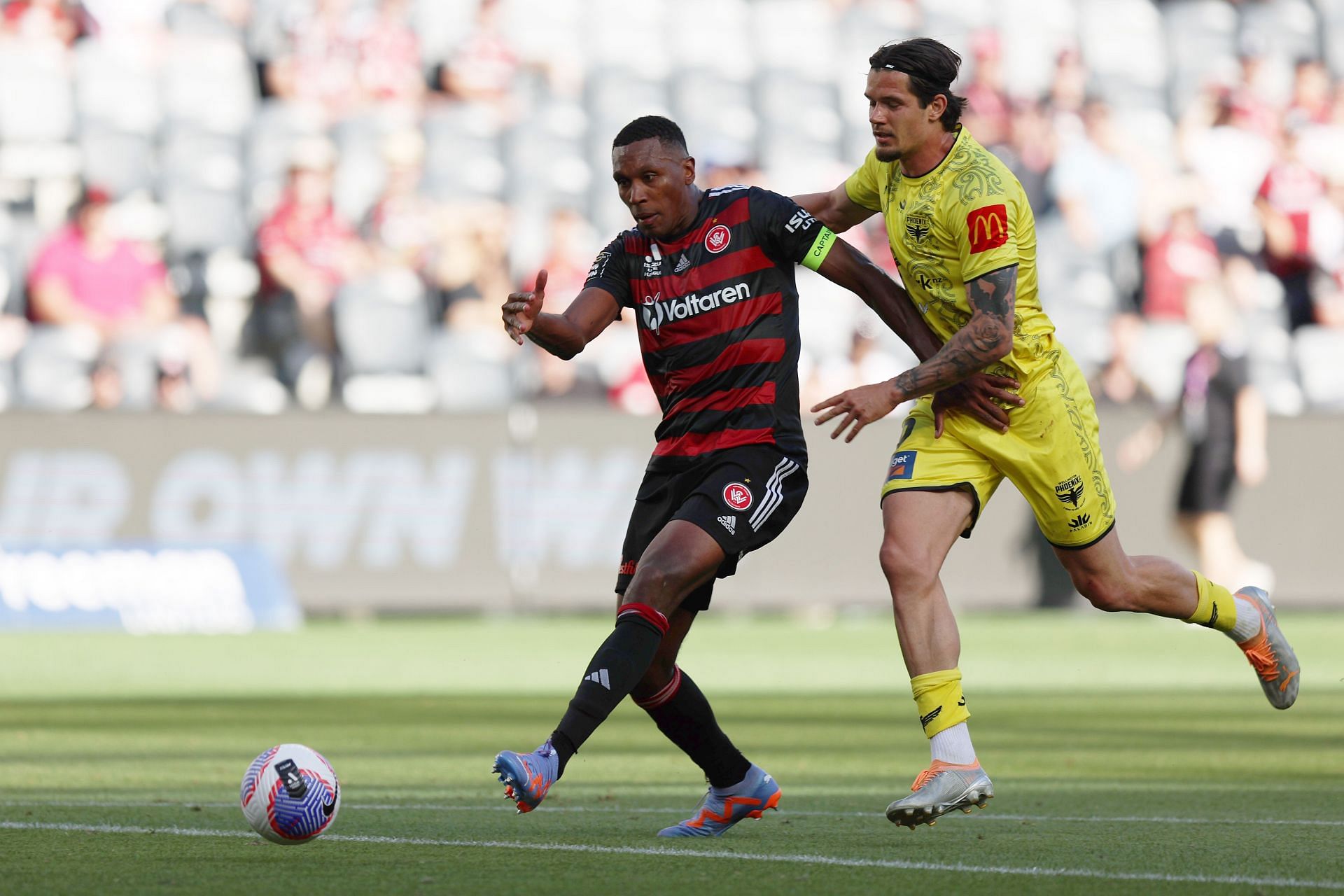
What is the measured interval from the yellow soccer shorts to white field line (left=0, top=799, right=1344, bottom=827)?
95 centimetres

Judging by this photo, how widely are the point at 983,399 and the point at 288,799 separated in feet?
8.53

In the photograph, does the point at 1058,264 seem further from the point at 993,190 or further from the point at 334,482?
the point at 993,190

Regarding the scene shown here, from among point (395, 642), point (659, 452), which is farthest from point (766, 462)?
point (395, 642)

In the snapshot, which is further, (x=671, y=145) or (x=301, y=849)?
(x=671, y=145)

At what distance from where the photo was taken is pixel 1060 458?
6.98 m

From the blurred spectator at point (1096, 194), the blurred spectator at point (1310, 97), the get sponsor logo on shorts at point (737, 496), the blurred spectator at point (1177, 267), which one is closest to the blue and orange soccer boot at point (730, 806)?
the get sponsor logo on shorts at point (737, 496)

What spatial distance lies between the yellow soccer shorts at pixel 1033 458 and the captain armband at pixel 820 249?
0.62 m

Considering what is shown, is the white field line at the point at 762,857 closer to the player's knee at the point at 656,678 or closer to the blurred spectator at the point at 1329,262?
the player's knee at the point at 656,678

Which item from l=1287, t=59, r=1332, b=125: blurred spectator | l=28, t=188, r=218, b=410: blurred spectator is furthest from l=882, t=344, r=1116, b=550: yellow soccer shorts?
l=1287, t=59, r=1332, b=125: blurred spectator

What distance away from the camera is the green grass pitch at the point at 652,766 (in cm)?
566

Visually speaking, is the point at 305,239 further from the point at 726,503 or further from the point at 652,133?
the point at 726,503

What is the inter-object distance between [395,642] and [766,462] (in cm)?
968

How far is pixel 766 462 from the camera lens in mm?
6828

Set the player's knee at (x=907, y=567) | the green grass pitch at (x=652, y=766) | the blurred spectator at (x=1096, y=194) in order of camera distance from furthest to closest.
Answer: the blurred spectator at (x=1096, y=194), the player's knee at (x=907, y=567), the green grass pitch at (x=652, y=766)
